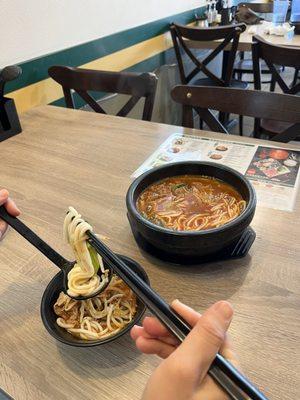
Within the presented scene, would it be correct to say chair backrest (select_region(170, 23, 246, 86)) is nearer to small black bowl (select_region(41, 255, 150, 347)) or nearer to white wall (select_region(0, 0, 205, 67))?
white wall (select_region(0, 0, 205, 67))

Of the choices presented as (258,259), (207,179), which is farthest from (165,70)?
(258,259)

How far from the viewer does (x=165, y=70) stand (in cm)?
308

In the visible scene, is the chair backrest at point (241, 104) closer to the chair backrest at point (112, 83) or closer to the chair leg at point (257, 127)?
the chair backrest at point (112, 83)

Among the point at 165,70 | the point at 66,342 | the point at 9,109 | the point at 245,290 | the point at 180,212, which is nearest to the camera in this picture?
the point at 66,342

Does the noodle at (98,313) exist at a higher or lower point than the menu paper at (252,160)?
higher

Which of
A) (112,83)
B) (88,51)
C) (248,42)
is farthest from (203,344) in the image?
(248,42)

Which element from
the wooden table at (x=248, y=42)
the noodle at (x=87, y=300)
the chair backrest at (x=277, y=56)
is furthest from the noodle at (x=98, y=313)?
the wooden table at (x=248, y=42)

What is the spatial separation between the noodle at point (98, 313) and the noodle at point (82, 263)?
3 centimetres

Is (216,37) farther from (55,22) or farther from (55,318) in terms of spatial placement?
(55,318)

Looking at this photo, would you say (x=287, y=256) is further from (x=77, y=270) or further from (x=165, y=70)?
(x=165, y=70)

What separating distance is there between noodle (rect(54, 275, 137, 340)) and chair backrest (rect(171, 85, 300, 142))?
36.2 inches

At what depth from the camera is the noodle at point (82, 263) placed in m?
0.66

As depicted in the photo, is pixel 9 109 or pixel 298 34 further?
pixel 298 34

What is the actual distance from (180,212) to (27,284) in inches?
15.3
